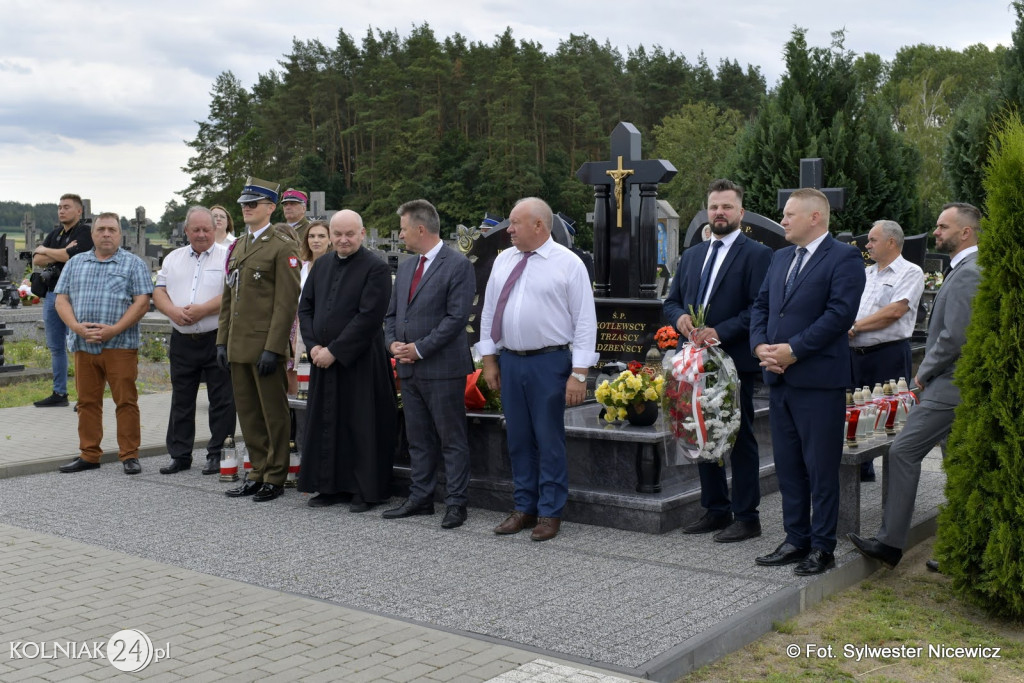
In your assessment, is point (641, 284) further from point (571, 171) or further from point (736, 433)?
point (571, 171)

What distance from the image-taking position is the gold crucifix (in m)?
11.0

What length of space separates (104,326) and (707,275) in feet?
16.3

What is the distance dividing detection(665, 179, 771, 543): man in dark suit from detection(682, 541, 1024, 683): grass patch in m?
0.90

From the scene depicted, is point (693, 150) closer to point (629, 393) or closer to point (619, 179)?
point (619, 179)

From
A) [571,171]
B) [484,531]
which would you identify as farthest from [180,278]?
[571,171]

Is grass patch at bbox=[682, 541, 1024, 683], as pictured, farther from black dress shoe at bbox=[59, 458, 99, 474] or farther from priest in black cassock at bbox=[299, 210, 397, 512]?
black dress shoe at bbox=[59, 458, 99, 474]

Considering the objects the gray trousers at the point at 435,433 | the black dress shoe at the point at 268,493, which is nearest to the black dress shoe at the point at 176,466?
the black dress shoe at the point at 268,493

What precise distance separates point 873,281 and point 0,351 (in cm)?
1140

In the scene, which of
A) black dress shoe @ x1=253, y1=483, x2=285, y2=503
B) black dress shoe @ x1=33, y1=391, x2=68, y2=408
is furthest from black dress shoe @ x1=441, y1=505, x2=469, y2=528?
black dress shoe @ x1=33, y1=391, x2=68, y2=408

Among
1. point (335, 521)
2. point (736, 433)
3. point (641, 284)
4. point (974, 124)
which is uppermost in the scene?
point (974, 124)

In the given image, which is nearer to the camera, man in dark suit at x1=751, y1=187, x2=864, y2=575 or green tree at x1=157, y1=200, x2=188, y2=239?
man in dark suit at x1=751, y1=187, x2=864, y2=575

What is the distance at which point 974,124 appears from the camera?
2348 centimetres

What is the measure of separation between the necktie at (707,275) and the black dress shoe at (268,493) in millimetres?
3439

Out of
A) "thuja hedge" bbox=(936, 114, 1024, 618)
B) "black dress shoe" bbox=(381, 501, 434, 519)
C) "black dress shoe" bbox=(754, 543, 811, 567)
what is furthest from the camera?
"black dress shoe" bbox=(381, 501, 434, 519)
